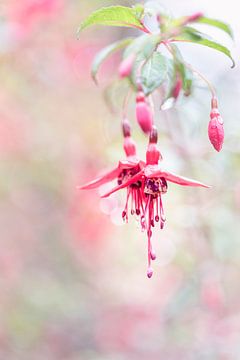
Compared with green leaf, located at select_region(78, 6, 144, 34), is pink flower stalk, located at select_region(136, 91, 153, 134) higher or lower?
lower

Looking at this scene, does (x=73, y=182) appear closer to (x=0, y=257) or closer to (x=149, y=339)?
(x=0, y=257)

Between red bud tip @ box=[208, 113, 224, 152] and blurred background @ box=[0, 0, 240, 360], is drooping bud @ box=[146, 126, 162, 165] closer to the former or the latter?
red bud tip @ box=[208, 113, 224, 152]

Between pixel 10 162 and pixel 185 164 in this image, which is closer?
pixel 185 164

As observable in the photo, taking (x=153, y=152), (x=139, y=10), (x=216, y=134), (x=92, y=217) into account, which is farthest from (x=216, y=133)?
(x=92, y=217)

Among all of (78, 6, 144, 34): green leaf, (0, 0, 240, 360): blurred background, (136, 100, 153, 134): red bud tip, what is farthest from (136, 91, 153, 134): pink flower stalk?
(0, 0, 240, 360): blurred background

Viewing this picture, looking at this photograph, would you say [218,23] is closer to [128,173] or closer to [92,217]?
[128,173]

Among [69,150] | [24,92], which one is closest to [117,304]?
[69,150]

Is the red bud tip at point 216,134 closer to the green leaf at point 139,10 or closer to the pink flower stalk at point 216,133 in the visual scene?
the pink flower stalk at point 216,133
